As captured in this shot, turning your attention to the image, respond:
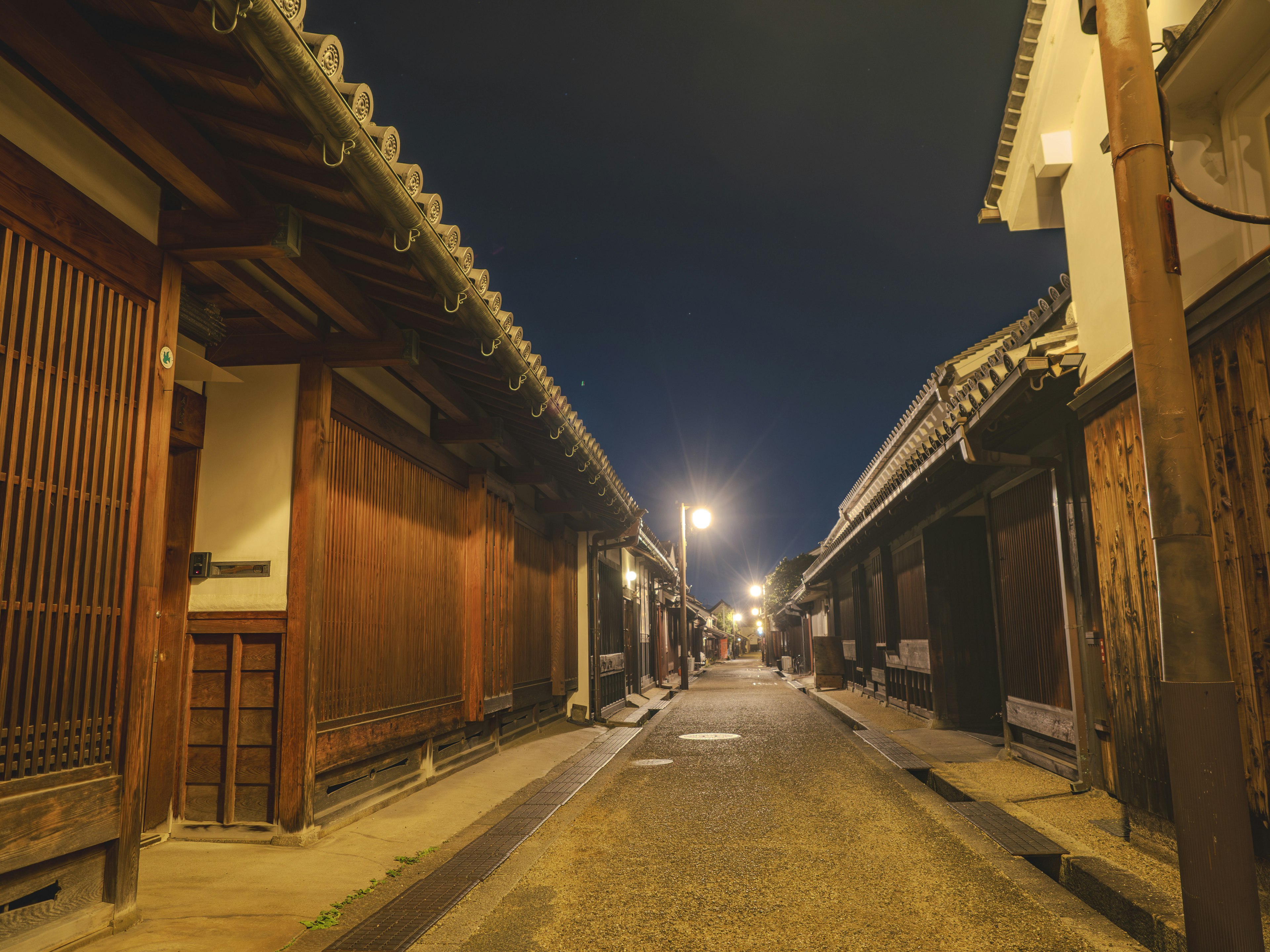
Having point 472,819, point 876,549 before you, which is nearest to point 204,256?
point 472,819

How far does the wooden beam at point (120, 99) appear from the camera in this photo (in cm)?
368

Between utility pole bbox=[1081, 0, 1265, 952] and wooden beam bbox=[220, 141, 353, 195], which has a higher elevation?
wooden beam bbox=[220, 141, 353, 195]

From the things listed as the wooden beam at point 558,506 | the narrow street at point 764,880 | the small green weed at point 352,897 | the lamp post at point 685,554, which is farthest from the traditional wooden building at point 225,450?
the lamp post at point 685,554

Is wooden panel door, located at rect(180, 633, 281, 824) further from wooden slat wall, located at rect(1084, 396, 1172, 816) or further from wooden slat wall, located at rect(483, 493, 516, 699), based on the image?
wooden slat wall, located at rect(1084, 396, 1172, 816)

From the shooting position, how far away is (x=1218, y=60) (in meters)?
5.30

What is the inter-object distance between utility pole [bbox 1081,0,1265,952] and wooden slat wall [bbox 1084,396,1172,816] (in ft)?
11.1

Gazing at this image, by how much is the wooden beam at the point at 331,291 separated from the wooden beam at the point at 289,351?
0.12 m

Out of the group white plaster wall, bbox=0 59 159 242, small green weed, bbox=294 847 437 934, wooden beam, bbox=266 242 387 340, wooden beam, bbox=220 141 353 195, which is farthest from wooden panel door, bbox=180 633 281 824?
wooden beam, bbox=220 141 353 195

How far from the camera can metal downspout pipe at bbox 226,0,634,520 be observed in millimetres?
3732

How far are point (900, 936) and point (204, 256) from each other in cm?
595

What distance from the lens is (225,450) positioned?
7.13 metres

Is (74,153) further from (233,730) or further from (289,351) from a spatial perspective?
(233,730)

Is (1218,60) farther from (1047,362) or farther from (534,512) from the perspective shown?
(534,512)

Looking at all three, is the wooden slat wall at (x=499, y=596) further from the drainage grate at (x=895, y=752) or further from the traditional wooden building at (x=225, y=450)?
the drainage grate at (x=895, y=752)
